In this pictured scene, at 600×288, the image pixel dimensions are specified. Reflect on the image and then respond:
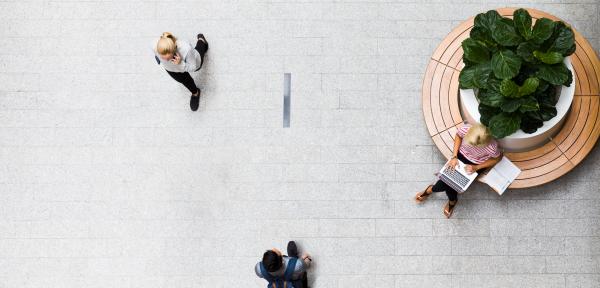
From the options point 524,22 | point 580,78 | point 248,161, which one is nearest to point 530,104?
point 524,22

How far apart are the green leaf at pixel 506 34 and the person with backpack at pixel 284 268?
2402mm

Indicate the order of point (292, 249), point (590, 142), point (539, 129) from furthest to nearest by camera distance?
1. point (292, 249)
2. point (590, 142)
3. point (539, 129)

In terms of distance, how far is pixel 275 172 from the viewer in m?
5.37

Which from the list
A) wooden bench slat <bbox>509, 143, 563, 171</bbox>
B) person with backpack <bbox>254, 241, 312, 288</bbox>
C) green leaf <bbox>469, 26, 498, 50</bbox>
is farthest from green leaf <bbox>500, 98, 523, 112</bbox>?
person with backpack <bbox>254, 241, 312, 288</bbox>

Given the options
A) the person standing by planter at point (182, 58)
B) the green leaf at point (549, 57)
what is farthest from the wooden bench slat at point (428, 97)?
the person standing by planter at point (182, 58)

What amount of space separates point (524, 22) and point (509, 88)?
54 centimetres

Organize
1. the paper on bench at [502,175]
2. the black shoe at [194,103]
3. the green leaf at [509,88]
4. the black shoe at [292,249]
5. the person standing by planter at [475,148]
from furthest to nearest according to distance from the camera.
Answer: the black shoe at [194,103], the black shoe at [292,249], the paper on bench at [502,175], the person standing by planter at [475,148], the green leaf at [509,88]

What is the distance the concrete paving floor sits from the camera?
17.1 feet

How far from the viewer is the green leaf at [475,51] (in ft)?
14.3

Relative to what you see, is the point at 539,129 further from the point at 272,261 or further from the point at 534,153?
the point at 272,261

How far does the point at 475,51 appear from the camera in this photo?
438cm

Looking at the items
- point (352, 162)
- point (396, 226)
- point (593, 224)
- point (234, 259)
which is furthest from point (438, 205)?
point (234, 259)

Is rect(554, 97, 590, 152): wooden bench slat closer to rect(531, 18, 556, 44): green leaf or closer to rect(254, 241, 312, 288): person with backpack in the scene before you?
rect(531, 18, 556, 44): green leaf

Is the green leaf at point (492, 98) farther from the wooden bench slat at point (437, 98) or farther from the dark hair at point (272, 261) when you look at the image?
the dark hair at point (272, 261)
